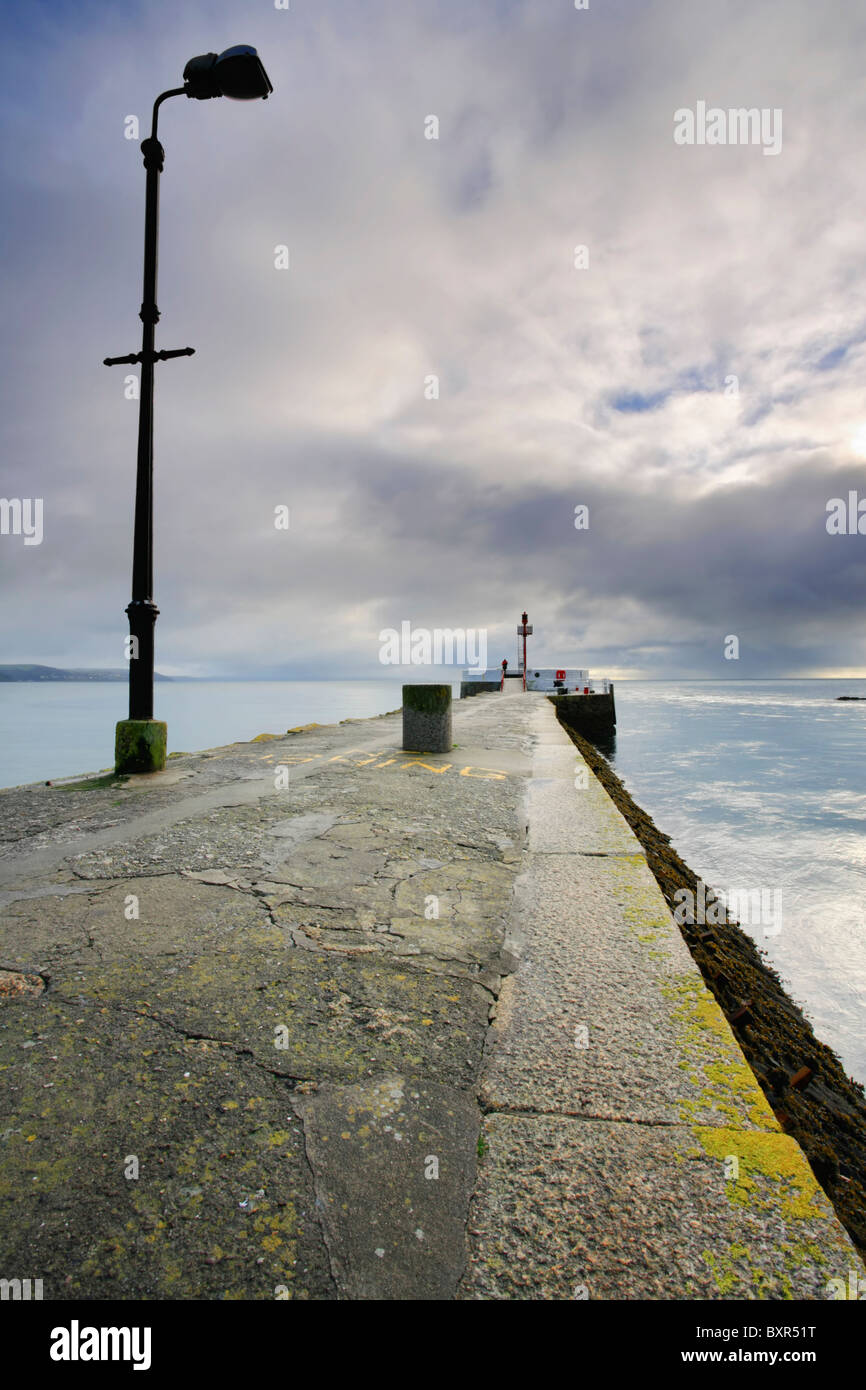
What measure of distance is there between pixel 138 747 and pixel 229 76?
20.0 ft

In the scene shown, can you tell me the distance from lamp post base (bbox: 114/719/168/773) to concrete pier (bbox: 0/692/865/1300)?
2.68 metres

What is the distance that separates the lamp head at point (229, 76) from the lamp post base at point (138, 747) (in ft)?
19.1

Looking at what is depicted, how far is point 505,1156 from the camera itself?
1378 mm

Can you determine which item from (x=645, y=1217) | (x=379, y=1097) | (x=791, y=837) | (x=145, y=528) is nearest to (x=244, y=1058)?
(x=379, y=1097)

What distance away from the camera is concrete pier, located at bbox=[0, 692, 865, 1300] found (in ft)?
3.74

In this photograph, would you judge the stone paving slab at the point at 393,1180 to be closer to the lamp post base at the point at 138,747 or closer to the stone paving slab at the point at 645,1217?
the stone paving slab at the point at 645,1217

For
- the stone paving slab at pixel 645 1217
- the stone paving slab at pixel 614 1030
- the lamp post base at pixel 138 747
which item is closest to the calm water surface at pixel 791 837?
the stone paving slab at pixel 614 1030

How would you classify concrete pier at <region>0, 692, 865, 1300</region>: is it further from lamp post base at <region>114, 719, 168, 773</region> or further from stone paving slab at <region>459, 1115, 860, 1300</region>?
lamp post base at <region>114, 719, 168, 773</region>

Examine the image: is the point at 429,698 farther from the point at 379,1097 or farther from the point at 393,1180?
the point at 393,1180

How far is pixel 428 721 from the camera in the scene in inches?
309

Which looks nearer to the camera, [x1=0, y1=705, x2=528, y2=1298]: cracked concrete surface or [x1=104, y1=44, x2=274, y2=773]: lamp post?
[x1=0, y1=705, x2=528, y2=1298]: cracked concrete surface

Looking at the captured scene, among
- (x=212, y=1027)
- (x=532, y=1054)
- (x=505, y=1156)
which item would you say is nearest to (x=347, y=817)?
(x=212, y=1027)

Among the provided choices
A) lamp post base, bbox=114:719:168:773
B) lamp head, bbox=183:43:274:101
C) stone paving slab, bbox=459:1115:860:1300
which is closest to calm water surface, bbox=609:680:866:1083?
stone paving slab, bbox=459:1115:860:1300
